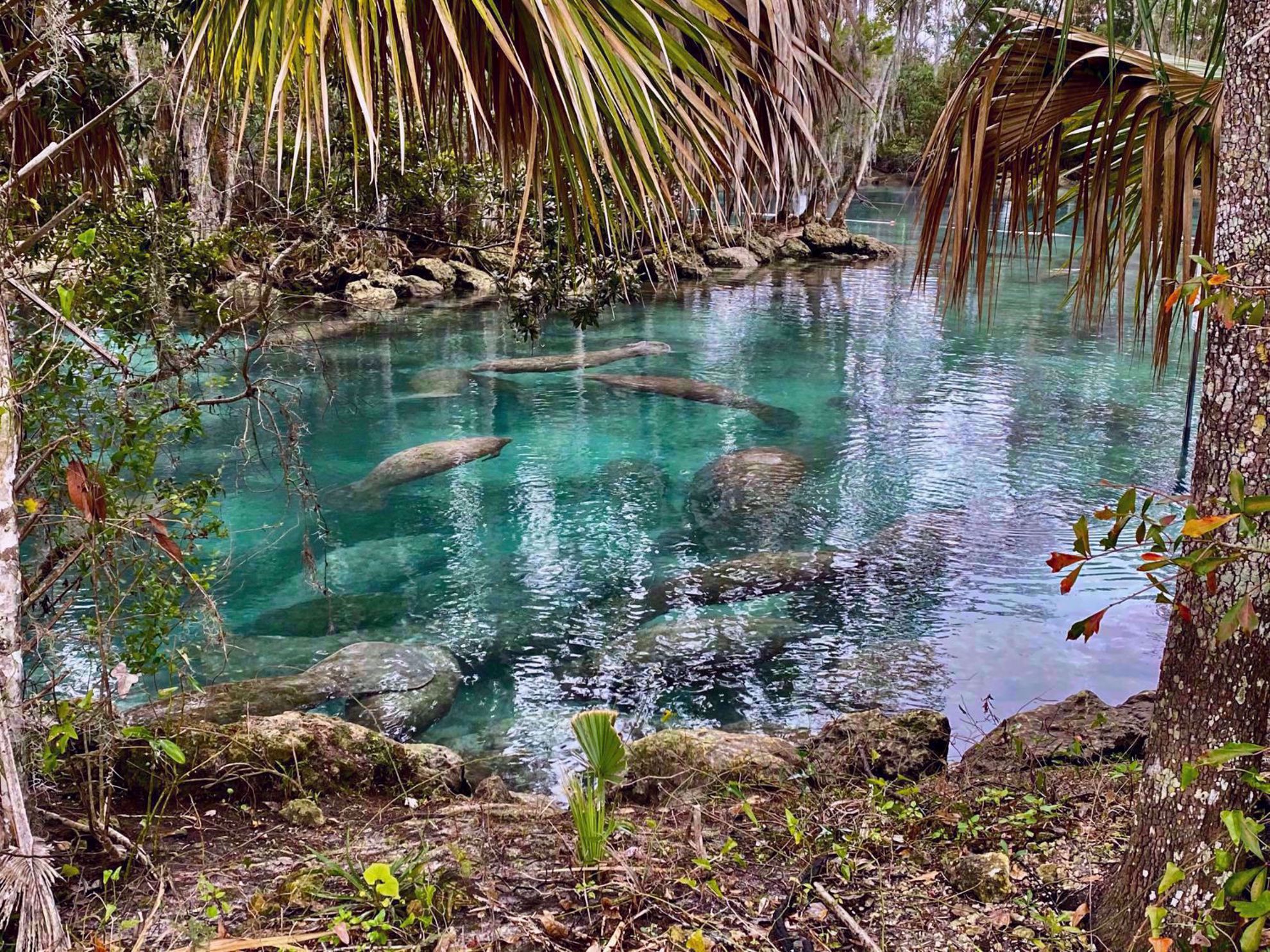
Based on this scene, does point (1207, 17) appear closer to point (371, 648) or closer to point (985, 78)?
point (985, 78)

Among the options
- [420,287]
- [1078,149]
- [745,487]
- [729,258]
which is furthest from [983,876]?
[729,258]

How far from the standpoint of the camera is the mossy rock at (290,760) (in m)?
3.38

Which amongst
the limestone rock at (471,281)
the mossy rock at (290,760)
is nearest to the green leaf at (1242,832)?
the mossy rock at (290,760)

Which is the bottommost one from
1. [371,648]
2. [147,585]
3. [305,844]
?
[371,648]

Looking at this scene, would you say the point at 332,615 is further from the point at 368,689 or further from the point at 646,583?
the point at 646,583

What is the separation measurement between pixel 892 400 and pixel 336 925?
12.7 metres

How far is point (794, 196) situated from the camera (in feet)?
11.5

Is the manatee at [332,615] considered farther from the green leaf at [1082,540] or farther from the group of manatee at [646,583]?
the green leaf at [1082,540]

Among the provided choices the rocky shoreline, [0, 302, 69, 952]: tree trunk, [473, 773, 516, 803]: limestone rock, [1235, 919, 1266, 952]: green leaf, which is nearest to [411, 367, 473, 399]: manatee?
the rocky shoreline

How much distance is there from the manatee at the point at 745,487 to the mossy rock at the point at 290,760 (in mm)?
5550

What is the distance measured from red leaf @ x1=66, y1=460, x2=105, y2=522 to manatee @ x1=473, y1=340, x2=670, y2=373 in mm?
13887

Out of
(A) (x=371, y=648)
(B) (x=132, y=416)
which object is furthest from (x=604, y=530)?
(B) (x=132, y=416)

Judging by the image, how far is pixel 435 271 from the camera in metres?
22.5

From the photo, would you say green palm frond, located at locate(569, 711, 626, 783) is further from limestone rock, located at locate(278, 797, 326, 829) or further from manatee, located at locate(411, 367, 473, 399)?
manatee, located at locate(411, 367, 473, 399)
